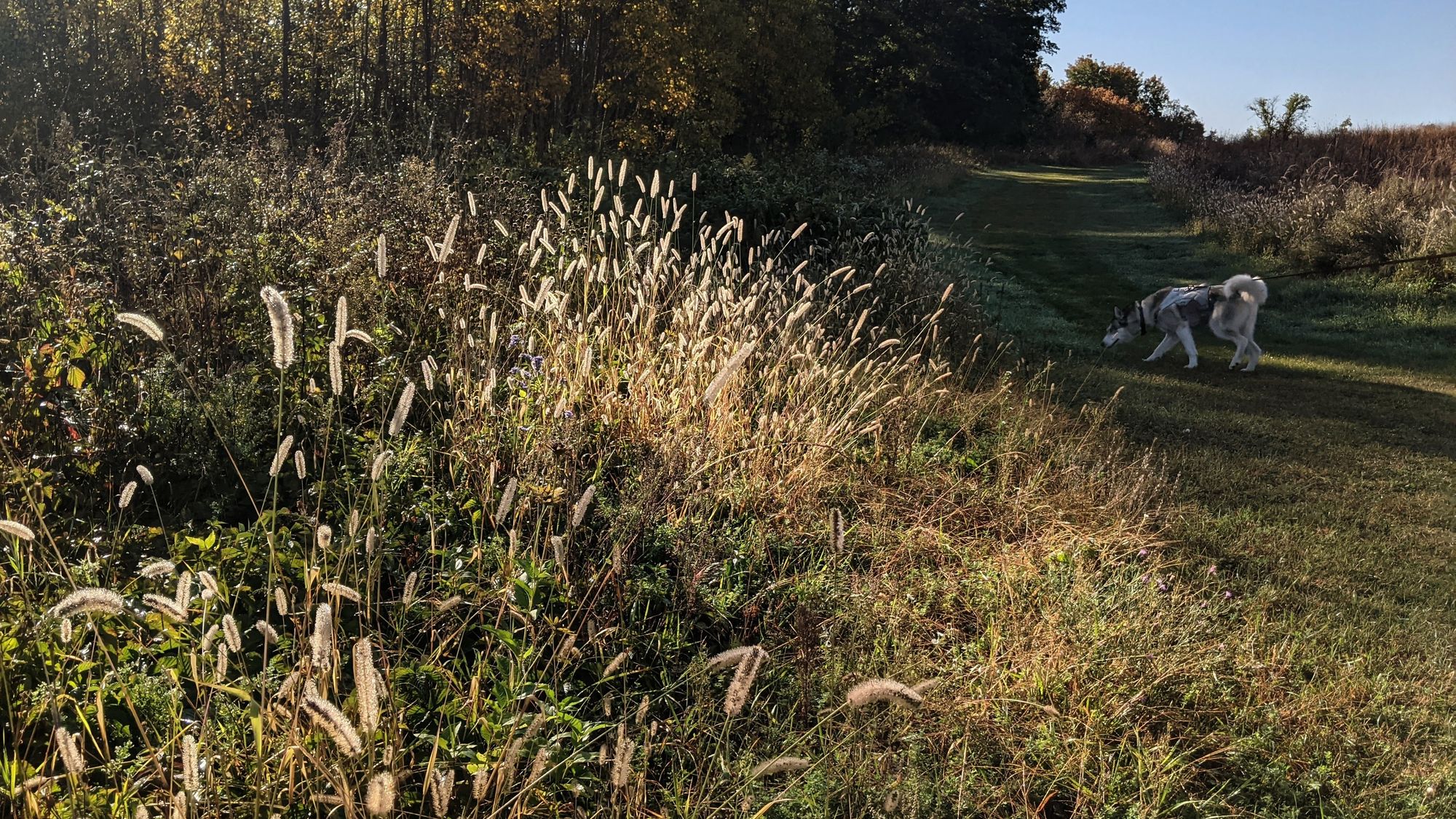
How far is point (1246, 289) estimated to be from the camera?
9.18m

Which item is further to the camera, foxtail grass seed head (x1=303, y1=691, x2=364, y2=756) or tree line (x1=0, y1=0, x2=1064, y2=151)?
tree line (x1=0, y1=0, x2=1064, y2=151)

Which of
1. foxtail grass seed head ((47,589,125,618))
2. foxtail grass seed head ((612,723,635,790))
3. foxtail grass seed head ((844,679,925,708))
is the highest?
foxtail grass seed head ((47,589,125,618))

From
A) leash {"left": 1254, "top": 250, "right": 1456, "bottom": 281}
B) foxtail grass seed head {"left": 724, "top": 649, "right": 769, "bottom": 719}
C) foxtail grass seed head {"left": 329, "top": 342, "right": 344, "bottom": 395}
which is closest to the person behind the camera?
foxtail grass seed head {"left": 724, "top": 649, "right": 769, "bottom": 719}

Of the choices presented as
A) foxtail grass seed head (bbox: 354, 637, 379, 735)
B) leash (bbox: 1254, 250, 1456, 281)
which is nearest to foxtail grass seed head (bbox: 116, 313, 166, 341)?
foxtail grass seed head (bbox: 354, 637, 379, 735)

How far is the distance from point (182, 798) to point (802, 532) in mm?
2726

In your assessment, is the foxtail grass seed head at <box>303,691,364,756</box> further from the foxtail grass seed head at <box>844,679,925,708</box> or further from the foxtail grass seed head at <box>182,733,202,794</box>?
the foxtail grass seed head at <box>844,679,925,708</box>

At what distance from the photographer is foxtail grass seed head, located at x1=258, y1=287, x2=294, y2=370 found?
194 cm

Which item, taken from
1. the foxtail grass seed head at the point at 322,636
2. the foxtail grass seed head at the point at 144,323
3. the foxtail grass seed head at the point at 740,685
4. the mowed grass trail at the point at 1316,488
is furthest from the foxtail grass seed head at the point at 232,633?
the mowed grass trail at the point at 1316,488

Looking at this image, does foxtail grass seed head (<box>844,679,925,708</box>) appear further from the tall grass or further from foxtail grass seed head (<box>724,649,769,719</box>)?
the tall grass

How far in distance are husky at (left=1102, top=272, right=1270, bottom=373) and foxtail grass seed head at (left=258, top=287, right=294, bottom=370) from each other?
9103 mm

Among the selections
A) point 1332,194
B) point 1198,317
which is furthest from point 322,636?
point 1332,194

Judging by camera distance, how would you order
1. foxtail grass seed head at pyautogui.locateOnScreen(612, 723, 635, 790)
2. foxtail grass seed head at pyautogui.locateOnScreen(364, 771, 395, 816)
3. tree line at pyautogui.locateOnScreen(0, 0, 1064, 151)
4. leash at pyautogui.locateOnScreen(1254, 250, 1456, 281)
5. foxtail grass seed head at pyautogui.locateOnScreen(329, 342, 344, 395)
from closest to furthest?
foxtail grass seed head at pyautogui.locateOnScreen(364, 771, 395, 816) < foxtail grass seed head at pyautogui.locateOnScreen(612, 723, 635, 790) < foxtail grass seed head at pyautogui.locateOnScreen(329, 342, 344, 395) < leash at pyautogui.locateOnScreen(1254, 250, 1456, 281) < tree line at pyautogui.locateOnScreen(0, 0, 1064, 151)

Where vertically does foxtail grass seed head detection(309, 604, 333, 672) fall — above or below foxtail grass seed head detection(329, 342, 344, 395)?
below

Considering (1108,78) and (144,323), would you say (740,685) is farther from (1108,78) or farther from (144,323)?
(1108,78)
